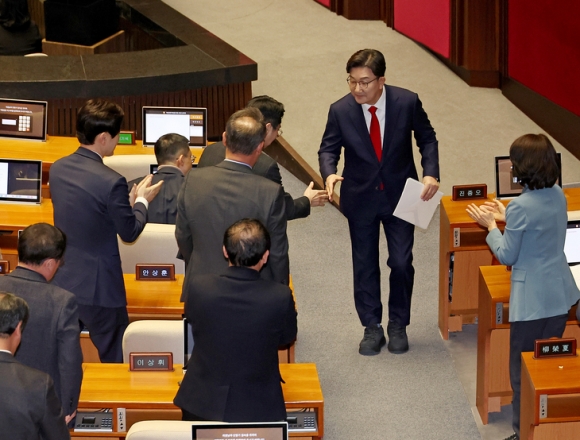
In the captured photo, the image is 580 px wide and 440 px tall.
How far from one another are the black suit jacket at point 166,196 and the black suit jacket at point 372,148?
2.29 ft

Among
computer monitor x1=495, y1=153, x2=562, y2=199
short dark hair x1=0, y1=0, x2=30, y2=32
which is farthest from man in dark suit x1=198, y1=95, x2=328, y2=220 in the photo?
short dark hair x1=0, y1=0, x2=30, y2=32

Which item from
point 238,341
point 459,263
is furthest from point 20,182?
point 238,341

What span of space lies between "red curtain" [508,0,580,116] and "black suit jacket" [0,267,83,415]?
186 inches

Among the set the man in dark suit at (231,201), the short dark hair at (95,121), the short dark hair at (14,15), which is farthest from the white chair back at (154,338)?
the short dark hair at (14,15)

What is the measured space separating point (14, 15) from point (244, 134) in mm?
5100

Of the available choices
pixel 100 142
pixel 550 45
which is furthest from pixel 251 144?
pixel 550 45

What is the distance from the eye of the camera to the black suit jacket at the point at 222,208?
359 centimetres

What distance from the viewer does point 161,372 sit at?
147 inches

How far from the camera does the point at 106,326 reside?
13.8ft

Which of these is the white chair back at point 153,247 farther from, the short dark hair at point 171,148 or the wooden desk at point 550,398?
the wooden desk at point 550,398

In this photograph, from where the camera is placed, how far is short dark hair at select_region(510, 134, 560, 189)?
3.75 m

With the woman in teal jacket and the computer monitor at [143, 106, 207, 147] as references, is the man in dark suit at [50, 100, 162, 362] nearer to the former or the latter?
the woman in teal jacket

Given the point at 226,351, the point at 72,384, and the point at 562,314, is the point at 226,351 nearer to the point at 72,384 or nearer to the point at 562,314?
the point at 72,384

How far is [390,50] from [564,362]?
18.2 ft
